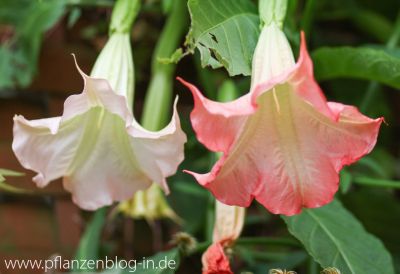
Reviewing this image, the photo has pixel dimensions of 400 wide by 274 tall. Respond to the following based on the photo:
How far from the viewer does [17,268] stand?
1229 millimetres

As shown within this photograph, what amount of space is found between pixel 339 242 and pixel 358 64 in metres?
0.25

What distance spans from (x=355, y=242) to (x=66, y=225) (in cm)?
70

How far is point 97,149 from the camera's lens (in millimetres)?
841

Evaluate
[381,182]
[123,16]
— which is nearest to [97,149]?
[123,16]

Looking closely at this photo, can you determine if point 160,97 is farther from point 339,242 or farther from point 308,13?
point 339,242

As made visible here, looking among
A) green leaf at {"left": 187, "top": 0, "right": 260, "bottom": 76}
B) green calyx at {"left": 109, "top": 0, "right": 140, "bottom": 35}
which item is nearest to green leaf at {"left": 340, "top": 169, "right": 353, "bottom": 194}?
green leaf at {"left": 187, "top": 0, "right": 260, "bottom": 76}

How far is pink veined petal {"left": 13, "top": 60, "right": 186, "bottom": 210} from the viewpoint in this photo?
726mm

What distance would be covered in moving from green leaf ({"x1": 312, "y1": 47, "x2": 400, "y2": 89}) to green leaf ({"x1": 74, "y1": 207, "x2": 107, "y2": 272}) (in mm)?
493

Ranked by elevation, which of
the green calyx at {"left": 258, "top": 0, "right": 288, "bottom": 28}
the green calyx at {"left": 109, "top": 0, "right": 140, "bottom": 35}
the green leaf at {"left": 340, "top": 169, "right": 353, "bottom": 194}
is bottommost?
the green leaf at {"left": 340, "top": 169, "right": 353, "bottom": 194}

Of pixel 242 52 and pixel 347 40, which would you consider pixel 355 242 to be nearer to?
pixel 242 52

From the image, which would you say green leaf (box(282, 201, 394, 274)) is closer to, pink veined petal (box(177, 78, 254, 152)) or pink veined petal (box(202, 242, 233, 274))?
pink veined petal (box(202, 242, 233, 274))

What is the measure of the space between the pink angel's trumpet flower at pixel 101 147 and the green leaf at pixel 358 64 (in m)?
0.29

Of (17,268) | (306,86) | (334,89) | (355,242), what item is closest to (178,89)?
(334,89)

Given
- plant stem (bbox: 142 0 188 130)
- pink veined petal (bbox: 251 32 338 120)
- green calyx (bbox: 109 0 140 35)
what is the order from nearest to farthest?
pink veined petal (bbox: 251 32 338 120) → green calyx (bbox: 109 0 140 35) → plant stem (bbox: 142 0 188 130)
